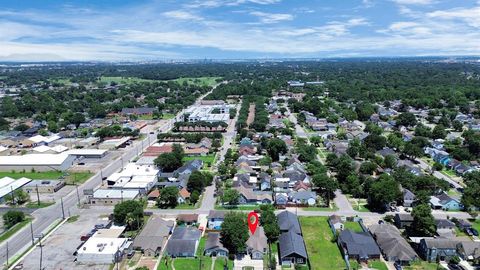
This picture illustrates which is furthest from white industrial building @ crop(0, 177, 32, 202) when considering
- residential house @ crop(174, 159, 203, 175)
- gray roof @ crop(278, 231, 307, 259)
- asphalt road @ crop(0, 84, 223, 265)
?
gray roof @ crop(278, 231, 307, 259)

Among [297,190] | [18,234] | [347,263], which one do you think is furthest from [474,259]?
[18,234]

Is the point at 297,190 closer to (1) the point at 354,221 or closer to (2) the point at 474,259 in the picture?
(1) the point at 354,221

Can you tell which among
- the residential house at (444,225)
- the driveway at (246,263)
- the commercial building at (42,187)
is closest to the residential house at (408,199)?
the residential house at (444,225)

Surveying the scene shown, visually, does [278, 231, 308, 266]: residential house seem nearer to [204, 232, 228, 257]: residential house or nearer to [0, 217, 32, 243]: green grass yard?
[204, 232, 228, 257]: residential house

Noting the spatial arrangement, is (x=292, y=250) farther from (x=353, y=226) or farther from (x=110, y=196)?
(x=110, y=196)

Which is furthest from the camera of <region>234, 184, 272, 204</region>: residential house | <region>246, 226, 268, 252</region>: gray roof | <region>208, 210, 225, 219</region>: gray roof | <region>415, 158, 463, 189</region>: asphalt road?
<region>415, 158, 463, 189</region>: asphalt road

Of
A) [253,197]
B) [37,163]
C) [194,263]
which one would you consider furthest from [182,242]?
[37,163]
